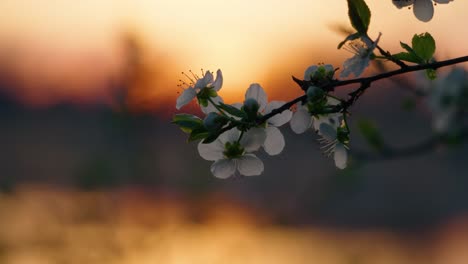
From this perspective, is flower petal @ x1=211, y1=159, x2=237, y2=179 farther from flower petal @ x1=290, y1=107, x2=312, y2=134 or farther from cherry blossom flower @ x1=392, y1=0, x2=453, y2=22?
cherry blossom flower @ x1=392, y1=0, x2=453, y2=22

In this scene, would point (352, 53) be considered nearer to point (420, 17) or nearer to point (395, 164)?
point (420, 17)

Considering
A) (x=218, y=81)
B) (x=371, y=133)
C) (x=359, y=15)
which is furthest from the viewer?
(x=371, y=133)

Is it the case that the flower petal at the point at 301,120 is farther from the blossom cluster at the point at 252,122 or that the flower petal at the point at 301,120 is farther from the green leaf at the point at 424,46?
the green leaf at the point at 424,46

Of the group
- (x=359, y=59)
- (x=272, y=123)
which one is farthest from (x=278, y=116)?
(x=359, y=59)

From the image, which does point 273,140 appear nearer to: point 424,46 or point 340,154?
point 340,154

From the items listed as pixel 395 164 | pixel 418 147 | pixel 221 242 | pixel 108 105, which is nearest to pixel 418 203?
pixel 395 164

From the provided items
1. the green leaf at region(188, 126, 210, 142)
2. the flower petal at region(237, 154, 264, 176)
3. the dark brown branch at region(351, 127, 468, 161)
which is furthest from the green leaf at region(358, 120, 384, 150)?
the green leaf at region(188, 126, 210, 142)
